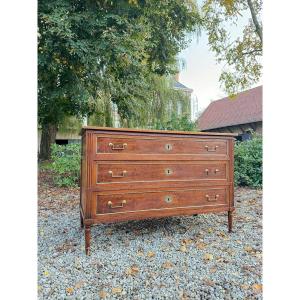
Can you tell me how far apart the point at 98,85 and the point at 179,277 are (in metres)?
2.37

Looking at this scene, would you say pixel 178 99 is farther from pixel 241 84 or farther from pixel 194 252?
pixel 194 252

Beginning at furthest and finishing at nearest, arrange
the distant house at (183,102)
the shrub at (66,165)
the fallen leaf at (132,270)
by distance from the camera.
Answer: the distant house at (183,102) < the shrub at (66,165) < the fallen leaf at (132,270)

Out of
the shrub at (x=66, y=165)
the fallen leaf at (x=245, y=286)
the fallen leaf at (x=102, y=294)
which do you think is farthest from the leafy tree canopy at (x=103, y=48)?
the fallen leaf at (x=245, y=286)

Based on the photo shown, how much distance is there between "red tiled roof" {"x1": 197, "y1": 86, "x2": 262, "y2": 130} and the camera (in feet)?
12.6

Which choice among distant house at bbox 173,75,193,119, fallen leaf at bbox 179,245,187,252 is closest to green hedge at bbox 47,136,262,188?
distant house at bbox 173,75,193,119

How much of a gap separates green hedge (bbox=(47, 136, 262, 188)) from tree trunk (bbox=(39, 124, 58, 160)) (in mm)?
851

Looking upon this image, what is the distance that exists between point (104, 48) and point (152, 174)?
5.16 feet

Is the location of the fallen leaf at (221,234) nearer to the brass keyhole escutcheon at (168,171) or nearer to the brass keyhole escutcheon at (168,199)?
the brass keyhole escutcheon at (168,199)

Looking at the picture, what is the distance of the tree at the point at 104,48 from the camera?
7.68 feet

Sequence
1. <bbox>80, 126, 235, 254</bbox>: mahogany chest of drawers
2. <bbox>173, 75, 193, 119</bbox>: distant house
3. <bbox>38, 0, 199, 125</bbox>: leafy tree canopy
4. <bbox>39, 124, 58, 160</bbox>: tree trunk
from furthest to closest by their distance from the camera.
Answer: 1. <bbox>39, 124, 58, 160</bbox>: tree trunk
2. <bbox>173, 75, 193, 119</bbox>: distant house
3. <bbox>38, 0, 199, 125</bbox>: leafy tree canopy
4. <bbox>80, 126, 235, 254</bbox>: mahogany chest of drawers

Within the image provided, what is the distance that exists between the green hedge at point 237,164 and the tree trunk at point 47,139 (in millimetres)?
851

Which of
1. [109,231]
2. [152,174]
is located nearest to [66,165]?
[109,231]

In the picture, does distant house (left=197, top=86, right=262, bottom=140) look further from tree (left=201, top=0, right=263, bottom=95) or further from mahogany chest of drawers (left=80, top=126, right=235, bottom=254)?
mahogany chest of drawers (left=80, top=126, right=235, bottom=254)
